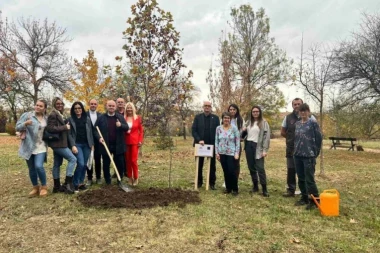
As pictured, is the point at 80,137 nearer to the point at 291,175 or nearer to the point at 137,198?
the point at 137,198

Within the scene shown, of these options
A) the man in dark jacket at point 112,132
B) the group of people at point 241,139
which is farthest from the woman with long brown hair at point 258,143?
the man in dark jacket at point 112,132

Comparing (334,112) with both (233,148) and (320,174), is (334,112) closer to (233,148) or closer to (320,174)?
(320,174)

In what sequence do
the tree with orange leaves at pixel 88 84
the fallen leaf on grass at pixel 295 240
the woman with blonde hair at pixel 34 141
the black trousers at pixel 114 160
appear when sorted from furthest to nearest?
the tree with orange leaves at pixel 88 84
the black trousers at pixel 114 160
the woman with blonde hair at pixel 34 141
the fallen leaf on grass at pixel 295 240

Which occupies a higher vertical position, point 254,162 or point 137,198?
point 254,162

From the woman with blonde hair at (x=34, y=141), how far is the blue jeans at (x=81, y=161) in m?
0.60

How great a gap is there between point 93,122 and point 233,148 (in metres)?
3.03

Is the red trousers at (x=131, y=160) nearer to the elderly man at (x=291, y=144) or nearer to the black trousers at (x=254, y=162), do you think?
the black trousers at (x=254, y=162)

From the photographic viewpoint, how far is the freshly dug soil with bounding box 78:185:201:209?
199 inches

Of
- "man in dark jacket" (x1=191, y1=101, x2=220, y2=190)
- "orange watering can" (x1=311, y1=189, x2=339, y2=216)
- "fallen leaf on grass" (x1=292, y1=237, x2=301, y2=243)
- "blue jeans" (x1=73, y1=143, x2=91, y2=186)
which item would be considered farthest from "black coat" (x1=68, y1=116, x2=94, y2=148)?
"orange watering can" (x1=311, y1=189, x2=339, y2=216)

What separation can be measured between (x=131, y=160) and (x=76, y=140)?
1.24m

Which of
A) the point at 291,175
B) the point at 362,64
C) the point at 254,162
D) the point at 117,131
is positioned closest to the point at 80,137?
the point at 117,131

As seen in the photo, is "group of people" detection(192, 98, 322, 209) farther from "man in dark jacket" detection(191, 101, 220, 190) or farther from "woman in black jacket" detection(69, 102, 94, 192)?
"woman in black jacket" detection(69, 102, 94, 192)

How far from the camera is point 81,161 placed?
5953 mm

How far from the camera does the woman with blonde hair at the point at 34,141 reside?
212 inches
